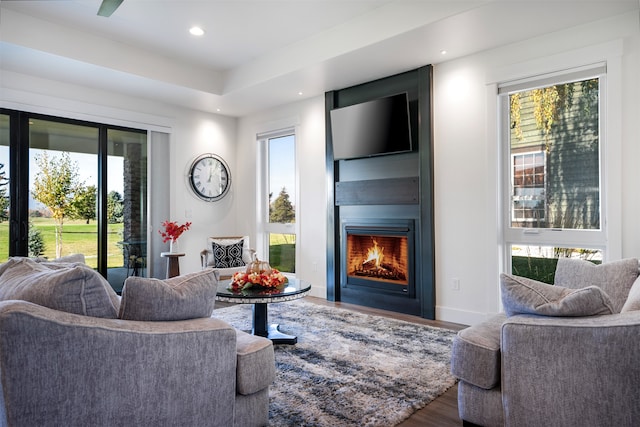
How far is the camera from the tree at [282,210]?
573 cm

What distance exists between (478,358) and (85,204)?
4.73m

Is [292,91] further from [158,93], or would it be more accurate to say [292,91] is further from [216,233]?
[216,233]

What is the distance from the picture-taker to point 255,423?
180 centimetres

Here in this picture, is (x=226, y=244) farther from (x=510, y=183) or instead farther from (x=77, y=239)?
(x=510, y=183)

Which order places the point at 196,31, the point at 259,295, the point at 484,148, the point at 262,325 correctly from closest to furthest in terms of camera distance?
the point at 259,295 → the point at 262,325 → the point at 484,148 → the point at 196,31

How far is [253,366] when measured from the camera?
1.73 m

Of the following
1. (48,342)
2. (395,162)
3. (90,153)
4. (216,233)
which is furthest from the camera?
(216,233)

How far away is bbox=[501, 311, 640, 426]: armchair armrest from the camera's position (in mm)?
1444

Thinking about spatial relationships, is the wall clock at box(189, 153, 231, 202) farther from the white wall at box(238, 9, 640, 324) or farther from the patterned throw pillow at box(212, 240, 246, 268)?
the white wall at box(238, 9, 640, 324)

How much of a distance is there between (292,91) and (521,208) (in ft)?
9.75

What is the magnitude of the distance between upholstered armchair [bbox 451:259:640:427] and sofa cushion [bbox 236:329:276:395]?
88cm

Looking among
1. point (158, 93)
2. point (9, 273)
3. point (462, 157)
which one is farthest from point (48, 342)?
point (158, 93)

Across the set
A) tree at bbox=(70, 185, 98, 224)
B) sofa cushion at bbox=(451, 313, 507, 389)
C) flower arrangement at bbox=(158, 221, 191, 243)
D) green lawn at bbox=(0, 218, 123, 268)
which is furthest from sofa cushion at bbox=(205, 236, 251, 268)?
sofa cushion at bbox=(451, 313, 507, 389)

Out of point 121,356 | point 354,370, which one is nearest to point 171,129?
point 354,370
